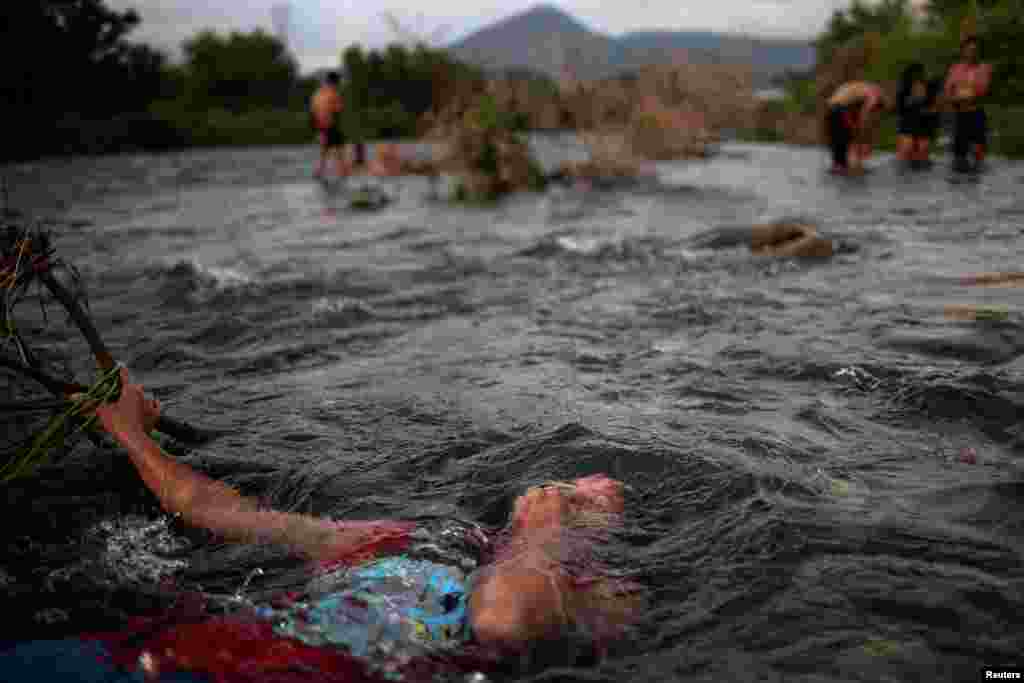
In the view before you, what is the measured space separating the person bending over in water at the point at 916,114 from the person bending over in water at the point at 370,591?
12.7 m

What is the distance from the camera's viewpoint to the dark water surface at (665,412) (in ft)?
7.15

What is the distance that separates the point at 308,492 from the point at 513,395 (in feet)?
4.13

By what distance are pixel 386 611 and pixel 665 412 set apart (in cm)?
182

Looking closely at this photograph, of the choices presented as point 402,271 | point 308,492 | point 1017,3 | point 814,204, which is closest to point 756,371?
point 308,492

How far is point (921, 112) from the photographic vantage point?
13.4 meters

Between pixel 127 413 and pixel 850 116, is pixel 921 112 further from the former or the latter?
pixel 127 413

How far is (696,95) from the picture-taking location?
1752cm

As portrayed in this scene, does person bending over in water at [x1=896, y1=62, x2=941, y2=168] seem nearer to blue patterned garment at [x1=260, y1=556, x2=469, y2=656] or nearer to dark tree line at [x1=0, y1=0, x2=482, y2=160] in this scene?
dark tree line at [x1=0, y1=0, x2=482, y2=160]

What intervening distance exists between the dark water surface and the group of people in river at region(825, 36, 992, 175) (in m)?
3.90

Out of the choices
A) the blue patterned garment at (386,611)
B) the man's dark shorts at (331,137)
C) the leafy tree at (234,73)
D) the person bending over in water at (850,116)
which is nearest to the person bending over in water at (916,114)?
the person bending over in water at (850,116)

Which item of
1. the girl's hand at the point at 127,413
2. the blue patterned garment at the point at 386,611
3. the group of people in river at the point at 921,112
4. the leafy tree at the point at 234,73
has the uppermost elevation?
the leafy tree at the point at 234,73

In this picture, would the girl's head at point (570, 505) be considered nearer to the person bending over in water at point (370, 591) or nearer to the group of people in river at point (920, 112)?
the person bending over in water at point (370, 591)

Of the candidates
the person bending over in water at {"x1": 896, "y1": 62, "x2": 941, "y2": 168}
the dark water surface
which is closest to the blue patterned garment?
the dark water surface

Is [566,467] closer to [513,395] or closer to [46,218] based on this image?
[513,395]
